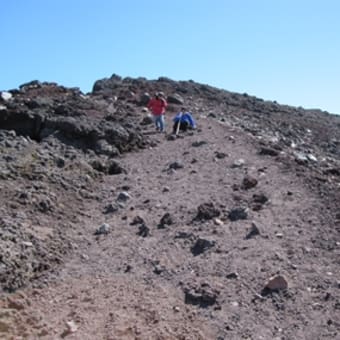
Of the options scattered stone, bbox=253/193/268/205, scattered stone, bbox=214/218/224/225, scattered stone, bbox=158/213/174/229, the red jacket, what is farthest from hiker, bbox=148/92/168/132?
scattered stone, bbox=214/218/224/225

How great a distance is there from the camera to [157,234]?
37.1ft

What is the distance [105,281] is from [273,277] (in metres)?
2.64

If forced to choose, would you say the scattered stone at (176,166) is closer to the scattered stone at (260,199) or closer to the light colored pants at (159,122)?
the scattered stone at (260,199)

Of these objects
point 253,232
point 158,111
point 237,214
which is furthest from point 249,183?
point 158,111

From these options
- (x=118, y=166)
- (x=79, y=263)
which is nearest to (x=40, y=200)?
(x=79, y=263)

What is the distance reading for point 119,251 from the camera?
10648mm

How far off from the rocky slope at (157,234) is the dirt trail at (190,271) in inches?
1.0

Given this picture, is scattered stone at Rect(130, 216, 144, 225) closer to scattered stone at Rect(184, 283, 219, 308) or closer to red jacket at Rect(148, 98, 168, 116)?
scattered stone at Rect(184, 283, 219, 308)

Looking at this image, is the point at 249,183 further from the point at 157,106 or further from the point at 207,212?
the point at 157,106

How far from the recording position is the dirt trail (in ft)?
26.7

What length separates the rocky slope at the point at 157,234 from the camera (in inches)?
327

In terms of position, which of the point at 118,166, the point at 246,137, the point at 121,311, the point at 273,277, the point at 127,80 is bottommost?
the point at 121,311

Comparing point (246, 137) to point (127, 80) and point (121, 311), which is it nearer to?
point (121, 311)

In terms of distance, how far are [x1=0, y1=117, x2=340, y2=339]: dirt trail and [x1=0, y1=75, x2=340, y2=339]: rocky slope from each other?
26mm
